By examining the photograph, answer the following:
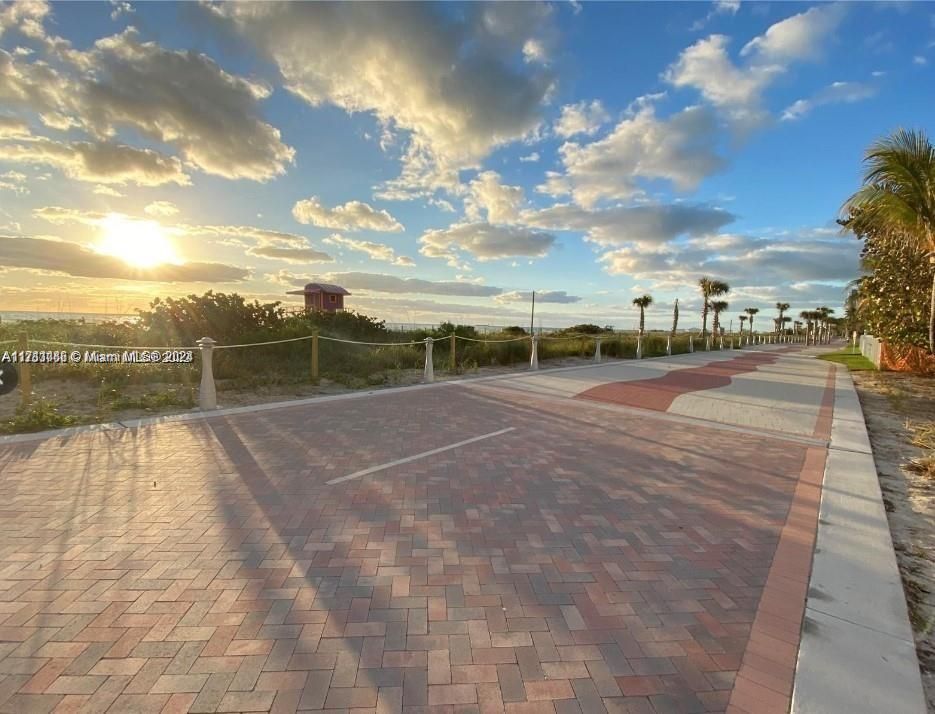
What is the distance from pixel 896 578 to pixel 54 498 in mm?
6760

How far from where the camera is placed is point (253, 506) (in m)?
3.73

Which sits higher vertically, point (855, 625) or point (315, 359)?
point (315, 359)

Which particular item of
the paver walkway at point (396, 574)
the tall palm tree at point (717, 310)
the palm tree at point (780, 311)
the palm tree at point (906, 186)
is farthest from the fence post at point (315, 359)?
the palm tree at point (780, 311)

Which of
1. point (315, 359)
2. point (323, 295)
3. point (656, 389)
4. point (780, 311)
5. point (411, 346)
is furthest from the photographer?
point (780, 311)

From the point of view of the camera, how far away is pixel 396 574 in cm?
280

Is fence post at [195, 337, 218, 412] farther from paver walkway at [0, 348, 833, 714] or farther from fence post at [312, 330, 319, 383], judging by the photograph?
fence post at [312, 330, 319, 383]

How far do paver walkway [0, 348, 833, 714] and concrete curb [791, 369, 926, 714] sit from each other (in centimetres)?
11

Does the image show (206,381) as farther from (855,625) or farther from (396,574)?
(855,625)

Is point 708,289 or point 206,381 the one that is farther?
point 708,289

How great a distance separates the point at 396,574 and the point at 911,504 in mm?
5103

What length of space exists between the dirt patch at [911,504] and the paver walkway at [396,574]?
539 mm

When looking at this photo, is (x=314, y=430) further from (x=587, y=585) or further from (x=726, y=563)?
(x=726, y=563)

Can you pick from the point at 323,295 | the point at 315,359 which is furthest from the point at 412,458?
the point at 323,295

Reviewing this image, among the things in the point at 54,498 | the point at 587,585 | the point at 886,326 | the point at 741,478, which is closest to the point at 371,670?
the point at 587,585
